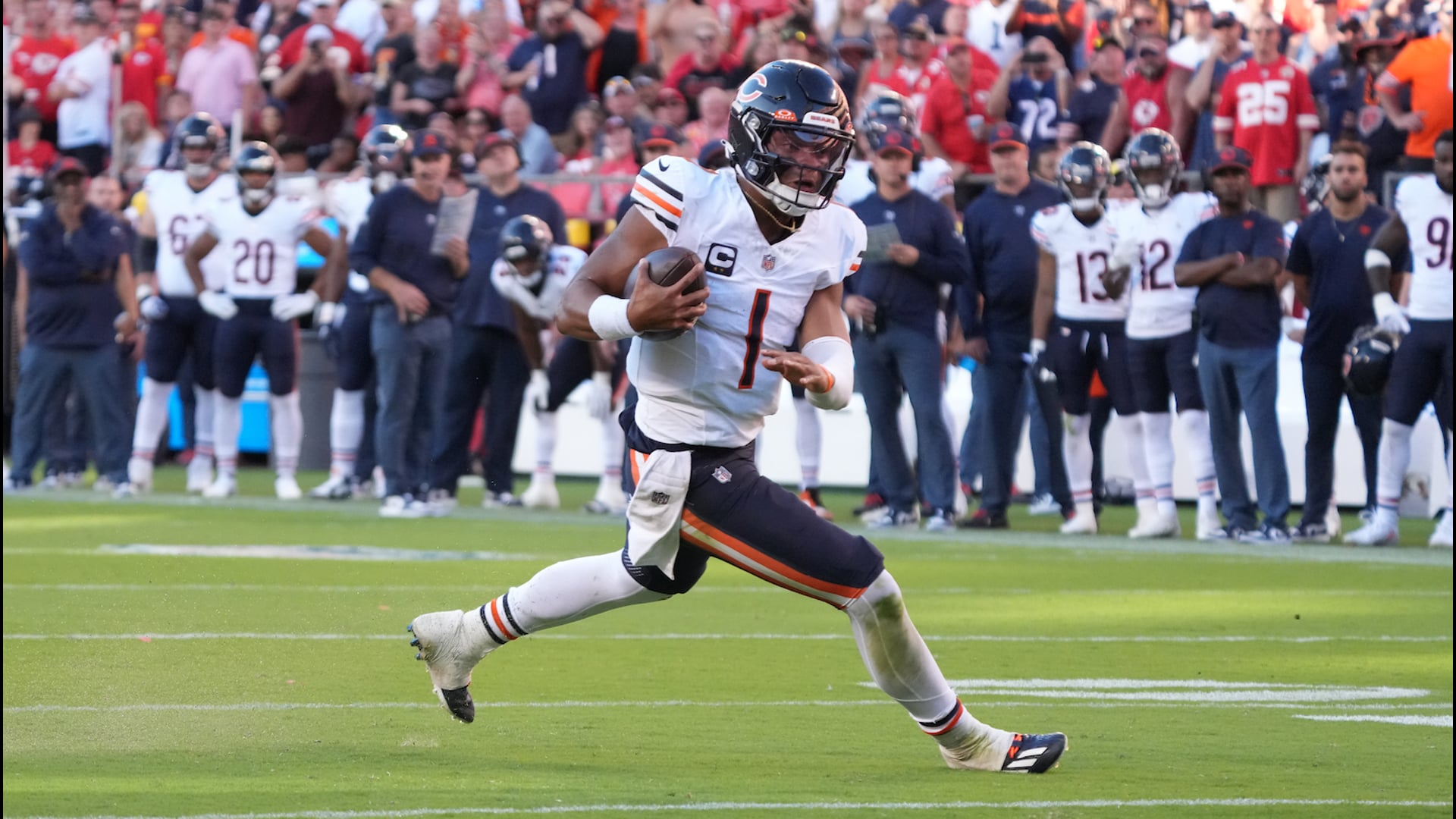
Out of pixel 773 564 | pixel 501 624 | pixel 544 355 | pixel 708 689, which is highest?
pixel 773 564

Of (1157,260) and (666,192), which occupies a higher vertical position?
(666,192)

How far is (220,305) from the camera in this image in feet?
41.9

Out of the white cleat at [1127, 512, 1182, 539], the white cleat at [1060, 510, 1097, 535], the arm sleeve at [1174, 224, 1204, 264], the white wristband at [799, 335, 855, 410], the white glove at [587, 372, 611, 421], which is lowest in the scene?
the white cleat at [1060, 510, 1097, 535]

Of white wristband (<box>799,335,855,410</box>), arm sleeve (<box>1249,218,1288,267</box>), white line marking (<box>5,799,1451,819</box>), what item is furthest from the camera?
arm sleeve (<box>1249,218,1288,267</box>)

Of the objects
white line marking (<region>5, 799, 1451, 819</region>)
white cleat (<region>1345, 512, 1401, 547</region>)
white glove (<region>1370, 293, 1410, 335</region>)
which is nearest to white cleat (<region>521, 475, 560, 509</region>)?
white cleat (<region>1345, 512, 1401, 547</region>)

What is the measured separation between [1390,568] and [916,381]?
8.92ft

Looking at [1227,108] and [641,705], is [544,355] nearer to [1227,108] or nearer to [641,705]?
[1227,108]

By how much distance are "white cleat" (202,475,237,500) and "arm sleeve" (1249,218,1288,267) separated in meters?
6.32

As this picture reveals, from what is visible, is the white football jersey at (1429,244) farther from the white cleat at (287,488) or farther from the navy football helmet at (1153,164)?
the white cleat at (287,488)

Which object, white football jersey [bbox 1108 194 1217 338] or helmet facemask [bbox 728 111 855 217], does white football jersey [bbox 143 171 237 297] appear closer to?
white football jersey [bbox 1108 194 1217 338]

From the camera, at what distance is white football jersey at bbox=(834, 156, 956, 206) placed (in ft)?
39.9

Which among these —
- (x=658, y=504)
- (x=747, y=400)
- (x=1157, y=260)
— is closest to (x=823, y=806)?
(x=658, y=504)

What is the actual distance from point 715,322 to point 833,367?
0.93 ft

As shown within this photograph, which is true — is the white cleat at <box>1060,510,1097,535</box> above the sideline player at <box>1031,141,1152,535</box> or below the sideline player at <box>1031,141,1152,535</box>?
below
